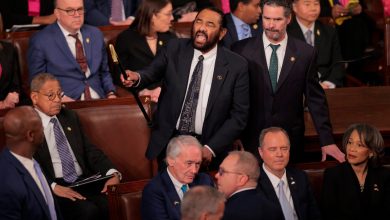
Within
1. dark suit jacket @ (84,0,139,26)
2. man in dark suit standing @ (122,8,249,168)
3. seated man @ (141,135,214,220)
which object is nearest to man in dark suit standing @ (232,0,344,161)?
man in dark suit standing @ (122,8,249,168)

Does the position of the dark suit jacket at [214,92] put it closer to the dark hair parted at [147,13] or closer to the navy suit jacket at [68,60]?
the navy suit jacket at [68,60]

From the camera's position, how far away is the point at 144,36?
6.11 meters

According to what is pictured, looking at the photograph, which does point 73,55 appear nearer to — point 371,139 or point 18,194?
point 18,194

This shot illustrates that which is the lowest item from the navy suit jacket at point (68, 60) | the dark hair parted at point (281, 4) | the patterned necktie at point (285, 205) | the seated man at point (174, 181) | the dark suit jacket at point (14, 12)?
the patterned necktie at point (285, 205)

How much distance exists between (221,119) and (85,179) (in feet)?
2.71

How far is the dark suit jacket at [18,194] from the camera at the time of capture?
3936 mm

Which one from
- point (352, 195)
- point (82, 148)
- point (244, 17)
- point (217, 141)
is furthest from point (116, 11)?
point (352, 195)

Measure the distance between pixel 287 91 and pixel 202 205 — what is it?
1756 mm

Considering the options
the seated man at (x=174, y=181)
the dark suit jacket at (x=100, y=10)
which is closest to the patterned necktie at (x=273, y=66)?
the seated man at (x=174, y=181)

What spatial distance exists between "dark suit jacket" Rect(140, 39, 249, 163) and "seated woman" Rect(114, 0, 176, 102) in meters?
1.24

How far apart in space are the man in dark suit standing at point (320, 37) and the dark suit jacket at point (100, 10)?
1.37m

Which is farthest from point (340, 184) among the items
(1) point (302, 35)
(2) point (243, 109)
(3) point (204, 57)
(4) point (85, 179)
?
(1) point (302, 35)

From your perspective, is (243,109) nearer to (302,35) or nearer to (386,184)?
(386,184)

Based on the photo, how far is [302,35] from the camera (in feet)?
20.8
